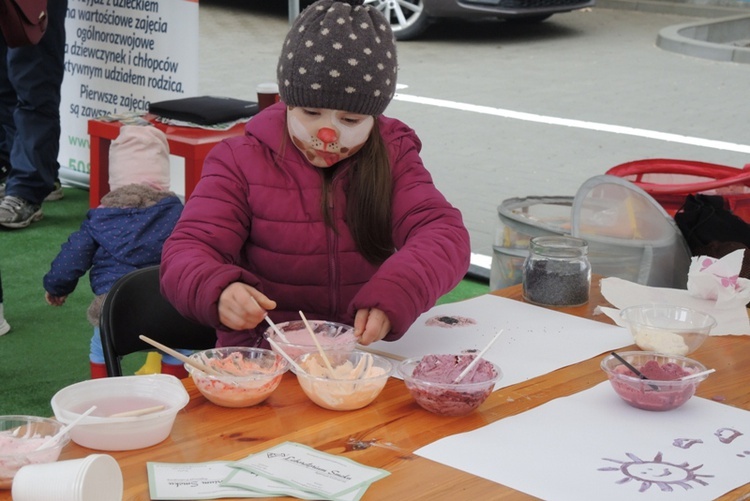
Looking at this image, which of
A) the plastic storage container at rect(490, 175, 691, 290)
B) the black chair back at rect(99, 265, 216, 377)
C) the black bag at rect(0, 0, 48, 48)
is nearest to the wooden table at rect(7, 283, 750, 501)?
the black chair back at rect(99, 265, 216, 377)

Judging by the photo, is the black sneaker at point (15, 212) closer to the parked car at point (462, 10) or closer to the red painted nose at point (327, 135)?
the parked car at point (462, 10)

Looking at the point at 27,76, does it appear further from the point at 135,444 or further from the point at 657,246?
the point at 135,444

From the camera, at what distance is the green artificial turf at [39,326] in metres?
3.23

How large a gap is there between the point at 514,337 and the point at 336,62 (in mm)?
592

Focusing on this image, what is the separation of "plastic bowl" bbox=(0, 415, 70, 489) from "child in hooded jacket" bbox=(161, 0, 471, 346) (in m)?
0.41

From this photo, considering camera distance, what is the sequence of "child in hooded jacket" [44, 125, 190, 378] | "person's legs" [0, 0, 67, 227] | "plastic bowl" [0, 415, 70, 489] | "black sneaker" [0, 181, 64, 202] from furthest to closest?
1. "black sneaker" [0, 181, 64, 202]
2. "person's legs" [0, 0, 67, 227]
3. "child in hooded jacket" [44, 125, 190, 378]
4. "plastic bowl" [0, 415, 70, 489]

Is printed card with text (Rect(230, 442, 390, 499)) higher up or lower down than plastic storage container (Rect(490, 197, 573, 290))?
higher up

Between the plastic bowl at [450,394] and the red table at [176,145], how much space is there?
2484 millimetres

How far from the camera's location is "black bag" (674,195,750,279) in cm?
265

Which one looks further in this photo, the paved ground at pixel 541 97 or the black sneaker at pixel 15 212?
the black sneaker at pixel 15 212

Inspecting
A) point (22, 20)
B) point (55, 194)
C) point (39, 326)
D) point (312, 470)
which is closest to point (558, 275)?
point (312, 470)

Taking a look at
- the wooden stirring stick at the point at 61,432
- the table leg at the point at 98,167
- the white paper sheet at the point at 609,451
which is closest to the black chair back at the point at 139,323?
the wooden stirring stick at the point at 61,432

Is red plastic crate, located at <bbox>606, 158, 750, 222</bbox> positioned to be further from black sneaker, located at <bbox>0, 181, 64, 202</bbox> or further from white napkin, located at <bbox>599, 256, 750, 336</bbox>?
black sneaker, located at <bbox>0, 181, 64, 202</bbox>

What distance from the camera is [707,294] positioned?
7.12ft
